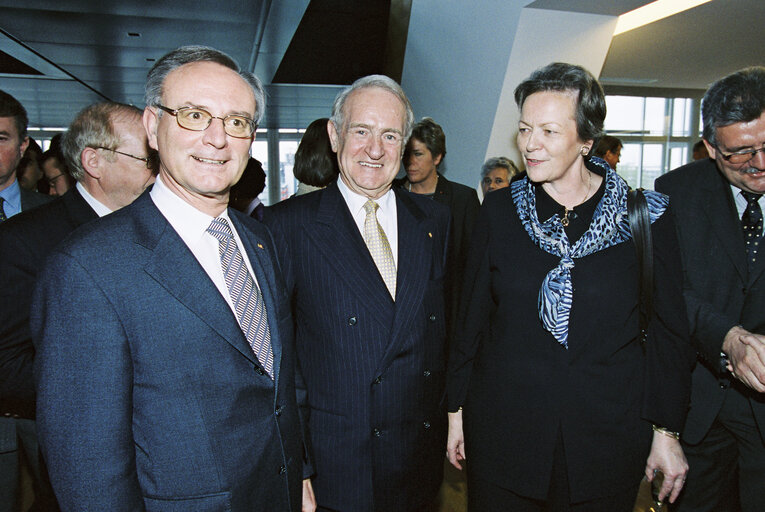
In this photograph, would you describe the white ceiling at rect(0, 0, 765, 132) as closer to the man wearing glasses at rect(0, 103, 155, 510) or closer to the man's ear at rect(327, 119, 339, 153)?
the man's ear at rect(327, 119, 339, 153)

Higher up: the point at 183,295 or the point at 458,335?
the point at 183,295

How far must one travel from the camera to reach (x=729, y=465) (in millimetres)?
1878

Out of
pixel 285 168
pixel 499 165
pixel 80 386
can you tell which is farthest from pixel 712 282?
pixel 285 168

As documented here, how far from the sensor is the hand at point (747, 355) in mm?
1540

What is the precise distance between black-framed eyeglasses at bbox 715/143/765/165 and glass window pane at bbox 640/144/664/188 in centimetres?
1080

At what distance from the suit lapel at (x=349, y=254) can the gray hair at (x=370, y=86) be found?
0.39 metres

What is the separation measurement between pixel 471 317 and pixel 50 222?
151cm

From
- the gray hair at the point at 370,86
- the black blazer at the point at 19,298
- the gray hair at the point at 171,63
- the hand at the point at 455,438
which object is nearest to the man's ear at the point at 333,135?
the gray hair at the point at 370,86

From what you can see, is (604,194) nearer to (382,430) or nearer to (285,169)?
(382,430)

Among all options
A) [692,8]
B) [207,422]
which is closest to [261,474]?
[207,422]

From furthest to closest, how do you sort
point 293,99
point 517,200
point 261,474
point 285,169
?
point 285,169 < point 293,99 < point 517,200 < point 261,474

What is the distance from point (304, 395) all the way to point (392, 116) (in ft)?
3.39

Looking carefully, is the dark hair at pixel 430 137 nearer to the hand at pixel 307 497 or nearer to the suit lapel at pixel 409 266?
the suit lapel at pixel 409 266

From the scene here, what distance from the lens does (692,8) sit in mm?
4812
